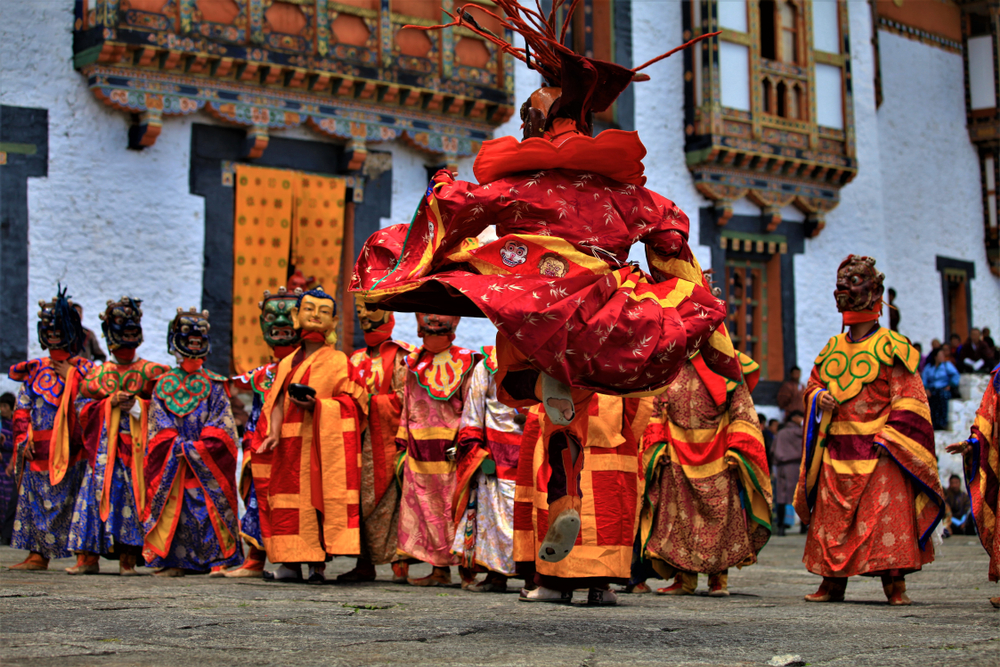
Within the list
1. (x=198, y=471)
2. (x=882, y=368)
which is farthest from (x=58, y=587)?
(x=882, y=368)

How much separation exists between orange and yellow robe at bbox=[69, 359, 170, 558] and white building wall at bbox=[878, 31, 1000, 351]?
15.0 metres

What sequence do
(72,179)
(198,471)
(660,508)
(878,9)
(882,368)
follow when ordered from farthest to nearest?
(878,9)
(72,179)
(198,471)
(660,508)
(882,368)

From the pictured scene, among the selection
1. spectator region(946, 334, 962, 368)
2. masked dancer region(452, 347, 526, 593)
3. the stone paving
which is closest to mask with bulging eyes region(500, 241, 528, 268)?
the stone paving

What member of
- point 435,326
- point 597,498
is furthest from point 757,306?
point 597,498

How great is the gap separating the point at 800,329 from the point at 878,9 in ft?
20.9

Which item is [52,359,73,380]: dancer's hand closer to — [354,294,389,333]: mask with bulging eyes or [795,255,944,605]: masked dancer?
[354,294,389,333]: mask with bulging eyes

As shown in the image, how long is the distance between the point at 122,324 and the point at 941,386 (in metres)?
12.2

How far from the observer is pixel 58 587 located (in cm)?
666

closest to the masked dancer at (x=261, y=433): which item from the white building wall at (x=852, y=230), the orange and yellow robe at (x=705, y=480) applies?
the orange and yellow robe at (x=705, y=480)

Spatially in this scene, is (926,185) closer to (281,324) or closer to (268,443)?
(281,324)

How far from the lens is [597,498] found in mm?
6414

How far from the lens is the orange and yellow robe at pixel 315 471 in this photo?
7.86 m

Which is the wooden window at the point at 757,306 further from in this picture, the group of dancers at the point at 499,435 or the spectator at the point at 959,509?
the group of dancers at the point at 499,435

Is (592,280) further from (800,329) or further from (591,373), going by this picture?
(800,329)
